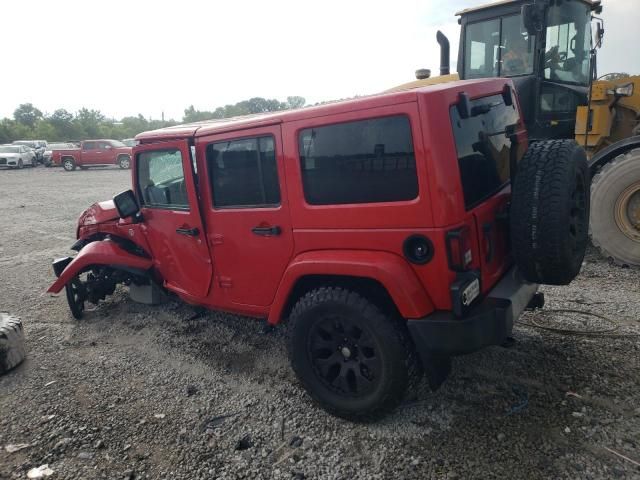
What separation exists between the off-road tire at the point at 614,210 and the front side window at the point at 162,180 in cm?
452

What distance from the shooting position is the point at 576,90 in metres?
5.64

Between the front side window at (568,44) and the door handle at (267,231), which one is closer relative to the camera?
the door handle at (267,231)

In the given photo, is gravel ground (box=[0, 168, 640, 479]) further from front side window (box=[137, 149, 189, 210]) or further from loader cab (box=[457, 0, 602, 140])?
loader cab (box=[457, 0, 602, 140])

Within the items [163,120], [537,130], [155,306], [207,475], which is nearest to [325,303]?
[207,475]

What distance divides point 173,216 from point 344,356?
6.21 feet

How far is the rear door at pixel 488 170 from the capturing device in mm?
2584

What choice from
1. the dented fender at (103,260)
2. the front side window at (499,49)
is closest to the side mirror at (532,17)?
the front side window at (499,49)

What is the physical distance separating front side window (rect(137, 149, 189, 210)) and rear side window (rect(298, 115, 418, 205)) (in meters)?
1.27

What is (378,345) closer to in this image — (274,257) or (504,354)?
(274,257)

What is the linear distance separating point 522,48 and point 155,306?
5.38m

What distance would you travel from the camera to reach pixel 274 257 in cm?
311

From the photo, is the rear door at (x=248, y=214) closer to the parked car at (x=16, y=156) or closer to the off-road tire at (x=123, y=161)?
the off-road tire at (x=123, y=161)

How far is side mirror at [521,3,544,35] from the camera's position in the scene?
Result: 15.5 feet

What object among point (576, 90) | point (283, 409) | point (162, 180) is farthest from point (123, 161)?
point (283, 409)
